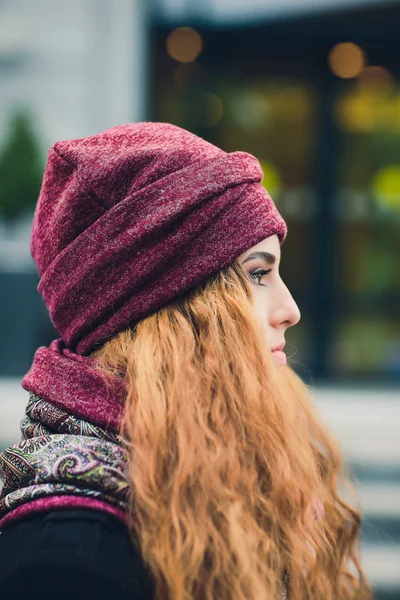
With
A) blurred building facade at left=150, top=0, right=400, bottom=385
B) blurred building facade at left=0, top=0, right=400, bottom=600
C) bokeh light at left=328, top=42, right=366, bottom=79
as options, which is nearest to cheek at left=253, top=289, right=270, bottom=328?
blurred building facade at left=0, top=0, right=400, bottom=600

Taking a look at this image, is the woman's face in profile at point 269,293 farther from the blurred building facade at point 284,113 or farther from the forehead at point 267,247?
the blurred building facade at point 284,113

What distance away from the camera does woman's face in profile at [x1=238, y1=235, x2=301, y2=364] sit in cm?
153

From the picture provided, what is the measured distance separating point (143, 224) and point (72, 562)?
26.5 inches

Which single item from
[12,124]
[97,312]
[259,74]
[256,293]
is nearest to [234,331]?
[256,293]

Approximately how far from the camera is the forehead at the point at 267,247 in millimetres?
1515

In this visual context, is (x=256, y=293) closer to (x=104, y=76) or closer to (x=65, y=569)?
(x=65, y=569)

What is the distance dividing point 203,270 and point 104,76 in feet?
17.4

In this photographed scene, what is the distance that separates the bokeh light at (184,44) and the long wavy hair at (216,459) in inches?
211

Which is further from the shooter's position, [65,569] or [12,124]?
[12,124]

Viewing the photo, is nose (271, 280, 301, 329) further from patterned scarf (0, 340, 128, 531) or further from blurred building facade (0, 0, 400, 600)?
blurred building facade (0, 0, 400, 600)

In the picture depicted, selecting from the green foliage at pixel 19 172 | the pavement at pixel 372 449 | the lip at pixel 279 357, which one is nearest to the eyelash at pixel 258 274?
the lip at pixel 279 357

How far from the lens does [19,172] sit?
18.8 ft

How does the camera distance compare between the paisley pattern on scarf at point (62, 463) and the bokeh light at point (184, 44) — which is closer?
the paisley pattern on scarf at point (62, 463)

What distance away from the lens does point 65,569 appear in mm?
1188
